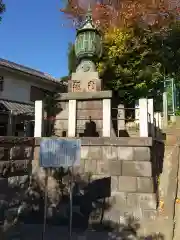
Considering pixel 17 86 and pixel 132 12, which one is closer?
pixel 132 12

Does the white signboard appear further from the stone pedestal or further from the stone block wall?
the stone pedestal

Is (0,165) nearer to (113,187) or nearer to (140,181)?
(113,187)

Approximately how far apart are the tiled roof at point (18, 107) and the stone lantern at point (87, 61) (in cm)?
612

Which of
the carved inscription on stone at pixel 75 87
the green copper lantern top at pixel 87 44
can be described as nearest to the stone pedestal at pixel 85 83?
the carved inscription on stone at pixel 75 87

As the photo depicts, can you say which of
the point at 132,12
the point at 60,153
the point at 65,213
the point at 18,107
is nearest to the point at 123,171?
the point at 65,213

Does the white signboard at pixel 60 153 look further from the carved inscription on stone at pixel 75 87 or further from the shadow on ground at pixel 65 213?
the carved inscription on stone at pixel 75 87

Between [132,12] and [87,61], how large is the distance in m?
6.02

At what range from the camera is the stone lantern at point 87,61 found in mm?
9523

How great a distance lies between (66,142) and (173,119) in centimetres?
645

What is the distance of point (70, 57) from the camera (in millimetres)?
17938

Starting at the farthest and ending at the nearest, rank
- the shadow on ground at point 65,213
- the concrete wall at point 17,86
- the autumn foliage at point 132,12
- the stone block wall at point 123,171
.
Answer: the concrete wall at point 17,86 → the autumn foliage at point 132,12 → the stone block wall at point 123,171 → the shadow on ground at point 65,213

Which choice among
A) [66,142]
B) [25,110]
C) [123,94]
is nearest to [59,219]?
[66,142]

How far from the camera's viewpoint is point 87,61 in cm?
996

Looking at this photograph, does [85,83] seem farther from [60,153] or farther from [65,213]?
[60,153]
